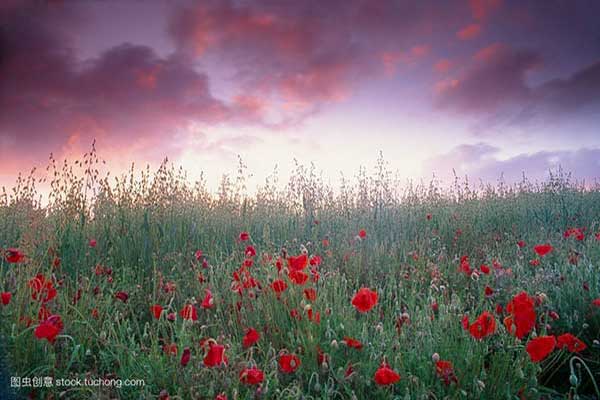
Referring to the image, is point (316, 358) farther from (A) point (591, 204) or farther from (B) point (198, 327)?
(A) point (591, 204)

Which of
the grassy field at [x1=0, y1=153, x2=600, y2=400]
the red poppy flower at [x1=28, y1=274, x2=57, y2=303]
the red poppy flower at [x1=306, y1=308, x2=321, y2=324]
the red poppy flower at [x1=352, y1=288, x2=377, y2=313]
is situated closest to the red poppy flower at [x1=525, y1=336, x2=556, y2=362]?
the grassy field at [x1=0, y1=153, x2=600, y2=400]

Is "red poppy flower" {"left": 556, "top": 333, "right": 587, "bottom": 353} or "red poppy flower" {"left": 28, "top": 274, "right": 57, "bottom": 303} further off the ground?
"red poppy flower" {"left": 28, "top": 274, "right": 57, "bottom": 303}

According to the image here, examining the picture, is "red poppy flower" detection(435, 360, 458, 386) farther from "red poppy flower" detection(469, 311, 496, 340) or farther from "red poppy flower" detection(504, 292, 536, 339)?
"red poppy flower" detection(504, 292, 536, 339)

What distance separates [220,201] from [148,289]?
10.0 ft

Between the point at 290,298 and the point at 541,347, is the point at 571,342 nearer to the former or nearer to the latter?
the point at 541,347

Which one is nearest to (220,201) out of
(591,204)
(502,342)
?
(502,342)

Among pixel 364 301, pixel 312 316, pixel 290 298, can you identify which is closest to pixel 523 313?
pixel 364 301

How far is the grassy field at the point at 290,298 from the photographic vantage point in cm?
189

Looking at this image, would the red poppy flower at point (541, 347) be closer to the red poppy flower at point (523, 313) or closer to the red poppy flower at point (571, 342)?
the red poppy flower at point (523, 313)

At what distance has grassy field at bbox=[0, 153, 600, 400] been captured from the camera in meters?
1.89

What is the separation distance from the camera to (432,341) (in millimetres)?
2166

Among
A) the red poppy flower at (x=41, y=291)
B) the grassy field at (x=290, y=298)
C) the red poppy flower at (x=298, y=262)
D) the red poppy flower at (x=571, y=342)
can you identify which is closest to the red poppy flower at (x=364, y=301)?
the grassy field at (x=290, y=298)

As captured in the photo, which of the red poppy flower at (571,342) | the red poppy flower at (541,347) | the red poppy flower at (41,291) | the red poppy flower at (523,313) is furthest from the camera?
the red poppy flower at (41,291)

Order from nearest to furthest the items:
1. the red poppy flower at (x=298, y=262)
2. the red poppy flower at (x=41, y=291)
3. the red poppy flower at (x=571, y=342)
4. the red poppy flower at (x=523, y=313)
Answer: the red poppy flower at (x=523, y=313)
the red poppy flower at (x=571, y=342)
the red poppy flower at (x=298, y=262)
the red poppy flower at (x=41, y=291)
